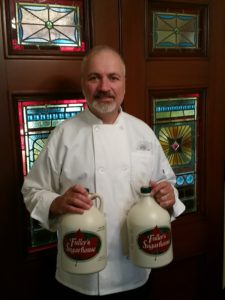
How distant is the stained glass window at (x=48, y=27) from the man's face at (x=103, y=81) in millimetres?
242

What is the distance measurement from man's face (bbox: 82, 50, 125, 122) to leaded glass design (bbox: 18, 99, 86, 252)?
0.75ft

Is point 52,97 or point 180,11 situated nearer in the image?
point 52,97

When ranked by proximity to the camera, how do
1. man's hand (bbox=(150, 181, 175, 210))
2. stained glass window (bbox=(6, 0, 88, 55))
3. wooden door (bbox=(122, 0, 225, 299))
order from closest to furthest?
man's hand (bbox=(150, 181, 175, 210)), stained glass window (bbox=(6, 0, 88, 55)), wooden door (bbox=(122, 0, 225, 299))

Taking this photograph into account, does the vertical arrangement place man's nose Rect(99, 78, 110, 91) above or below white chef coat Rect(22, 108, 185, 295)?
above

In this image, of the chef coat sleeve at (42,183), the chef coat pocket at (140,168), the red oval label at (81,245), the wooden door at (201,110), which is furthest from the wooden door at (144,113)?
the red oval label at (81,245)

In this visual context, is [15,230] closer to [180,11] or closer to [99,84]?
[99,84]

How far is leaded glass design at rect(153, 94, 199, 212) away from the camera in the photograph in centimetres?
141

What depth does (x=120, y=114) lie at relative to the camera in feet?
3.58

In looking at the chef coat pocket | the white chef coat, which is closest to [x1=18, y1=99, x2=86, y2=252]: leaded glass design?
the white chef coat

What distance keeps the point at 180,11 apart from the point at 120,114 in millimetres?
599

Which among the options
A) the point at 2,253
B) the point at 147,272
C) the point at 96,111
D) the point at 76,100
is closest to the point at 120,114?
the point at 96,111

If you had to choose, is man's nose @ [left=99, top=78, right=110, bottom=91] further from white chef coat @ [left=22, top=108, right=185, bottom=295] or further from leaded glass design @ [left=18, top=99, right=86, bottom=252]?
leaded glass design @ [left=18, top=99, right=86, bottom=252]

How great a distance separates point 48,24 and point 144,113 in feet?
1.64

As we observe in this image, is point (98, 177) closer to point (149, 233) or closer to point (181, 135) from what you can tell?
point (149, 233)
